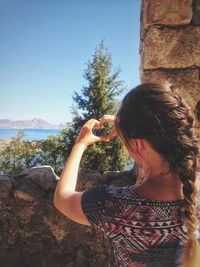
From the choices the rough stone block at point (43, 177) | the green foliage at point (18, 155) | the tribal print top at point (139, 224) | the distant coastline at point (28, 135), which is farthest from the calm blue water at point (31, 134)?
the tribal print top at point (139, 224)

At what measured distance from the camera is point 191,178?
0.90 metres

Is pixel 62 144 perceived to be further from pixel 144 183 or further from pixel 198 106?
pixel 144 183

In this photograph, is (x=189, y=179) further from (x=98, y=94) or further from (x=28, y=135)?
(x=28, y=135)

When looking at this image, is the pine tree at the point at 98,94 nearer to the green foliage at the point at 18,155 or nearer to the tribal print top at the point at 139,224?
the green foliage at the point at 18,155

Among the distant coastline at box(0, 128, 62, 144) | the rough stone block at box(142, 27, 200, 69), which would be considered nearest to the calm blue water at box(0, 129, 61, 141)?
the distant coastline at box(0, 128, 62, 144)

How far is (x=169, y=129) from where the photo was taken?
870 mm

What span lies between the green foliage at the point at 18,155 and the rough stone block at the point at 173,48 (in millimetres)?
10419

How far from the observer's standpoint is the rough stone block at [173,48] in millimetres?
2109

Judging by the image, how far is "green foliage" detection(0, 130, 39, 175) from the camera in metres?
12.3

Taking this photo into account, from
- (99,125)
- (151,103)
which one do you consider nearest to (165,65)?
(99,125)

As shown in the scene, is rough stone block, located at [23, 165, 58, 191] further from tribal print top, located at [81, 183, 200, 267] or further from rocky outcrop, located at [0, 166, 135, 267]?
tribal print top, located at [81, 183, 200, 267]

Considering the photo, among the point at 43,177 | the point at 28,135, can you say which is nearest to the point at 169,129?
the point at 43,177

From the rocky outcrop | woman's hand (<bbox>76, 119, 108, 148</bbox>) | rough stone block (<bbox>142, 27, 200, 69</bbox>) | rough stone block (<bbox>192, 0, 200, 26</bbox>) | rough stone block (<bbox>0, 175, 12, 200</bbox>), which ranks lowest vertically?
the rocky outcrop

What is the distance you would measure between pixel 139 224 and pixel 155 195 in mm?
84
